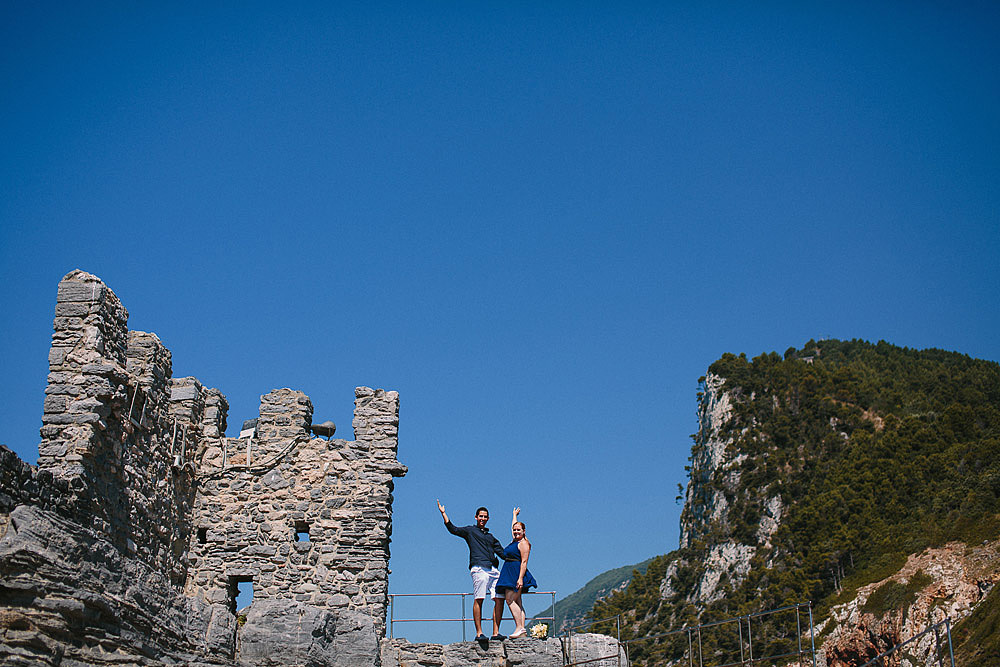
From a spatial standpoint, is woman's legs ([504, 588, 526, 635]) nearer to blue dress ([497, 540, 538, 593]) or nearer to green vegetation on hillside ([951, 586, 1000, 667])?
blue dress ([497, 540, 538, 593])

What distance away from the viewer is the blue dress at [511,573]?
52.2 ft

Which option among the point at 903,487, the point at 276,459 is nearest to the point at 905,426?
the point at 903,487

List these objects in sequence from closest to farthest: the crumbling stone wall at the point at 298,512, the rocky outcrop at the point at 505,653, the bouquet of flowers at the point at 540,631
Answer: the rocky outcrop at the point at 505,653, the bouquet of flowers at the point at 540,631, the crumbling stone wall at the point at 298,512

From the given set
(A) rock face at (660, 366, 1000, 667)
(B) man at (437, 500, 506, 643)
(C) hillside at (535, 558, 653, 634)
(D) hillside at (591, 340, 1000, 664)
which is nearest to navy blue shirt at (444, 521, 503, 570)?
(B) man at (437, 500, 506, 643)

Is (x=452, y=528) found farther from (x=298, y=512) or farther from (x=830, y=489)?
(x=830, y=489)

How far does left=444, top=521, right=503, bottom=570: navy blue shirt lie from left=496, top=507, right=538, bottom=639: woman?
25 cm

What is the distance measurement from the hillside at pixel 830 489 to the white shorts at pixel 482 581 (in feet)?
56.2

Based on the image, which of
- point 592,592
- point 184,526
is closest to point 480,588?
point 184,526

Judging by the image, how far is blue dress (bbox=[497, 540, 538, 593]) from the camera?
52.2 feet

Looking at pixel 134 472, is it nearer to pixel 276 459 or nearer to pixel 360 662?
pixel 276 459

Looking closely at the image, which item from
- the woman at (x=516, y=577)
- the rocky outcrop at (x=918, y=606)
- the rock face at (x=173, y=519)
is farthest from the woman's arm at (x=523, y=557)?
the rocky outcrop at (x=918, y=606)

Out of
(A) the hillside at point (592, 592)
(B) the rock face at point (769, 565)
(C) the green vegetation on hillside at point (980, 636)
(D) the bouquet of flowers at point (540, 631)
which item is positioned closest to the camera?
(D) the bouquet of flowers at point (540, 631)

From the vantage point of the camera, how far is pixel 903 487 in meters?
45.5

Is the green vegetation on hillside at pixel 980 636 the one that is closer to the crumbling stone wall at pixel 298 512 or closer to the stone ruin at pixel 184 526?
the stone ruin at pixel 184 526
